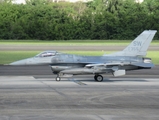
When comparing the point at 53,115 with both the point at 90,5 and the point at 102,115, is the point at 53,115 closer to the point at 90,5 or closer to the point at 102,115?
the point at 102,115

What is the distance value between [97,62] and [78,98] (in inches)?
364

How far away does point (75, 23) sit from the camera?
325 feet

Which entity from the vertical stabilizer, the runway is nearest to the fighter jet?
the vertical stabilizer

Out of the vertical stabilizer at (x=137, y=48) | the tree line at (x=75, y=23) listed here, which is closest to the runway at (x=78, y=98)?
the vertical stabilizer at (x=137, y=48)

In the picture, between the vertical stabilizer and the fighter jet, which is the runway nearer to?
the fighter jet

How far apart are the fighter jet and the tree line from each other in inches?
2518

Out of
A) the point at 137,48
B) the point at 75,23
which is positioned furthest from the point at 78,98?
the point at 75,23

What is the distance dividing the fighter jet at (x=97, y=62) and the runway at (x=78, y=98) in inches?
27.5

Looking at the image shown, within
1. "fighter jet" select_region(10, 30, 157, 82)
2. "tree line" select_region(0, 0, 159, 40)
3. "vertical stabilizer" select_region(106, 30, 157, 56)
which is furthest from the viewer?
"tree line" select_region(0, 0, 159, 40)

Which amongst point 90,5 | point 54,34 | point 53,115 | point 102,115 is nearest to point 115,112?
point 102,115

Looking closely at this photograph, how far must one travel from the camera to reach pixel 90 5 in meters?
115

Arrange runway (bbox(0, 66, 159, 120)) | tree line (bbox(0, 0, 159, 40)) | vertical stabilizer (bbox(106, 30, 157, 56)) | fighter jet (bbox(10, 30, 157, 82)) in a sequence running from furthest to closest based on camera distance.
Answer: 1. tree line (bbox(0, 0, 159, 40))
2. vertical stabilizer (bbox(106, 30, 157, 56))
3. fighter jet (bbox(10, 30, 157, 82))
4. runway (bbox(0, 66, 159, 120))

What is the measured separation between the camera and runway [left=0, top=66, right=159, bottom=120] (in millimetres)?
18234

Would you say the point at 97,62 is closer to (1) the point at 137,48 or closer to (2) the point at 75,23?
(1) the point at 137,48
